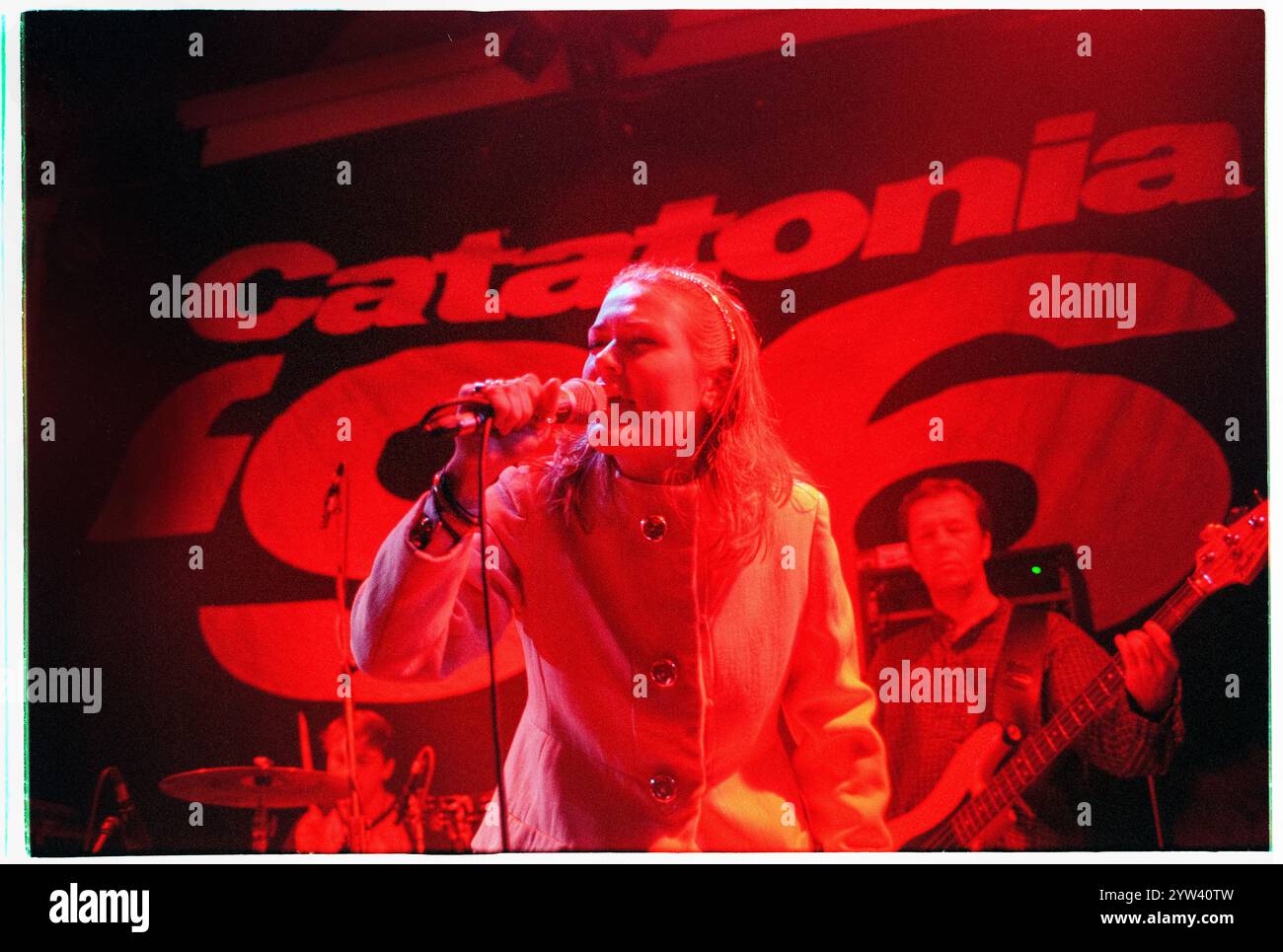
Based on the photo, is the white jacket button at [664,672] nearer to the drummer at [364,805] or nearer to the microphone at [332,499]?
the drummer at [364,805]

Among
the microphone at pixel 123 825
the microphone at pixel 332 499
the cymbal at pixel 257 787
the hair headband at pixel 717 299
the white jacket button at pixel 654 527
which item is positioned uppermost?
the hair headband at pixel 717 299

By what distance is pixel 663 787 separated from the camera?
11.9 feet

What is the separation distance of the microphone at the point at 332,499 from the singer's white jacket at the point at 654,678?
0.20 meters

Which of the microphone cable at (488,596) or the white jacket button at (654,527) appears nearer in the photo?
the microphone cable at (488,596)

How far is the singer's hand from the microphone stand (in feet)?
1.06

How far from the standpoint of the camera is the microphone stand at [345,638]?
12.1 ft

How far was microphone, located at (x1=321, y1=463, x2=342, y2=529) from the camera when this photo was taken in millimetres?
3719

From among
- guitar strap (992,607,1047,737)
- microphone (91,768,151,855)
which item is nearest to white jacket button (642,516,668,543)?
guitar strap (992,607,1047,737)

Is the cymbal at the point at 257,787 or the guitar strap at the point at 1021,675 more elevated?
the guitar strap at the point at 1021,675

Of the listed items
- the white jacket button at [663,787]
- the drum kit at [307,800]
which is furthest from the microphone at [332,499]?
the white jacket button at [663,787]

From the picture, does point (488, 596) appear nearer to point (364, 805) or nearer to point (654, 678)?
point (654, 678)

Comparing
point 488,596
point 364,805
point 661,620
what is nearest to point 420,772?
point 364,805

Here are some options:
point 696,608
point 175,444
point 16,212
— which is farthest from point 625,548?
point 16,212

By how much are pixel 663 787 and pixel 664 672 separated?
1.01ft
